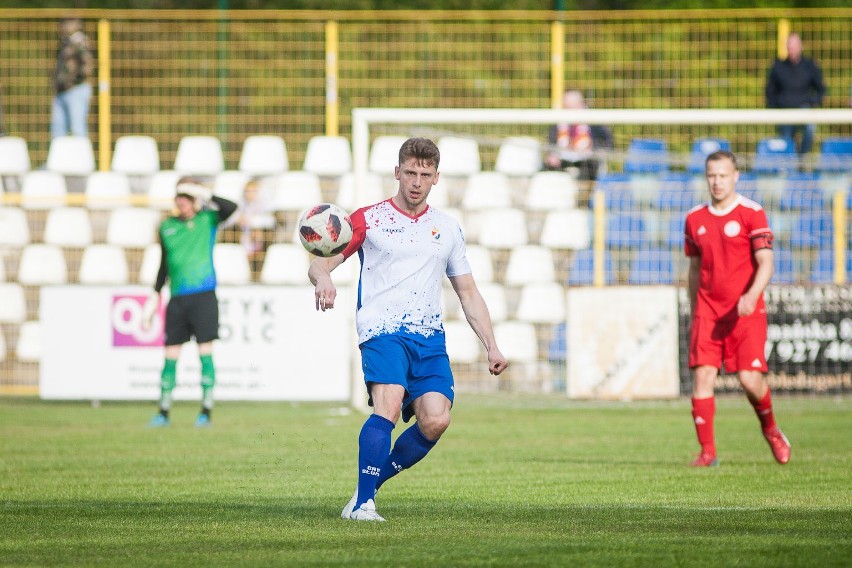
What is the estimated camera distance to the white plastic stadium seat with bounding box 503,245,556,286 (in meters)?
18.6

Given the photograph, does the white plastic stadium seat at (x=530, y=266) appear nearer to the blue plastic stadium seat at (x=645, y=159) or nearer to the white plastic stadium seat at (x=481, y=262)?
the white plastic stadium seat at (x=481, y=262)

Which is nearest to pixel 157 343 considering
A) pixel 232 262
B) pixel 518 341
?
pixel 232 262

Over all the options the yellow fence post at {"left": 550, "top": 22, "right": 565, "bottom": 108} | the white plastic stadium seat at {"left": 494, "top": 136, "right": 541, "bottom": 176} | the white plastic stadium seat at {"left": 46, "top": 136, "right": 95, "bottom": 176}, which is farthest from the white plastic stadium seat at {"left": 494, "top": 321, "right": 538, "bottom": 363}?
the white plastic stadium seat at {"left": 46, "top": 136, "right": 95, "bottom": 176}

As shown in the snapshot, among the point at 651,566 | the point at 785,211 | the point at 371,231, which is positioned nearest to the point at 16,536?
the point at 371,231

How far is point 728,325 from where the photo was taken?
34.9 ft

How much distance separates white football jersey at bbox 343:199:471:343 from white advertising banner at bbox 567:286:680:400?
970cm

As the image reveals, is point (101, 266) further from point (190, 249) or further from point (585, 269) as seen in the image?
point (585, 269)

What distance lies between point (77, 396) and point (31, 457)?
594 cm

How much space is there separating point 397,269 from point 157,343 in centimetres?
996

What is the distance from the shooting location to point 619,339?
1708 cm

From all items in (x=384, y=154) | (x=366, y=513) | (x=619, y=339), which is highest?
(x=384, y=154)

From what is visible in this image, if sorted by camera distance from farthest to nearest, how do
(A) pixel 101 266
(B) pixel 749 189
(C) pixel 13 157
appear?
(C) pixel 13 157, (A) pixel 101 266, (B) pixel 749 189

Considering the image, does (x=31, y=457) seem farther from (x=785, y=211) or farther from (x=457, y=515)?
(x=785, y=211)

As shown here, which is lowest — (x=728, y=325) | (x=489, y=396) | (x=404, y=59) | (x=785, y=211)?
(x=489, y=396)
